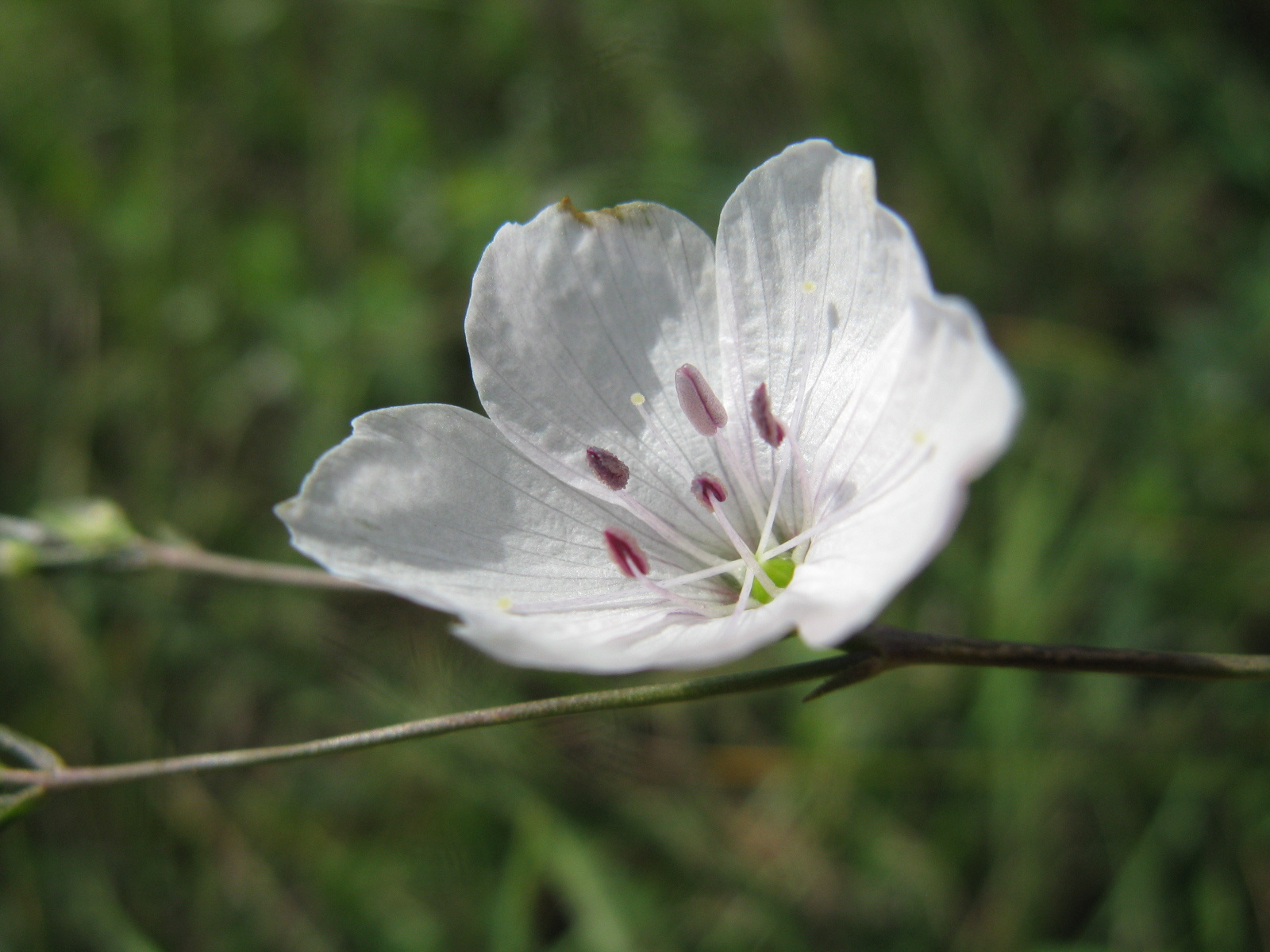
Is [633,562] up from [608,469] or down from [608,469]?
down

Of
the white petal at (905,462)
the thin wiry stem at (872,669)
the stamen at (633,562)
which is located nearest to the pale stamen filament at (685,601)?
the stamen at (633,562)

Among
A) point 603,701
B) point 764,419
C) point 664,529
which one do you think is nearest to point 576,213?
point 764,419

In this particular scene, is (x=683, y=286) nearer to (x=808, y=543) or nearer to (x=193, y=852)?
(x=808, y=543)

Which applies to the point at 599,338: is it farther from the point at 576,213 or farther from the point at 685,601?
the point at 685,601

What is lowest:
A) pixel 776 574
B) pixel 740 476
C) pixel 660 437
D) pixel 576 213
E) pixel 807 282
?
pixel 776 574

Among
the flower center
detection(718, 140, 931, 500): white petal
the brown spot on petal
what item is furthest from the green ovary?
the brown spot on petal

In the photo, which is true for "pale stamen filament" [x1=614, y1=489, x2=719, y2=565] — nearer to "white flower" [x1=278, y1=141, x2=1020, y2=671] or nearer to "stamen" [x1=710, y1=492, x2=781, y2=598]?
"white flower" [x1=278, y1=141, x2=1020, y2=671]
